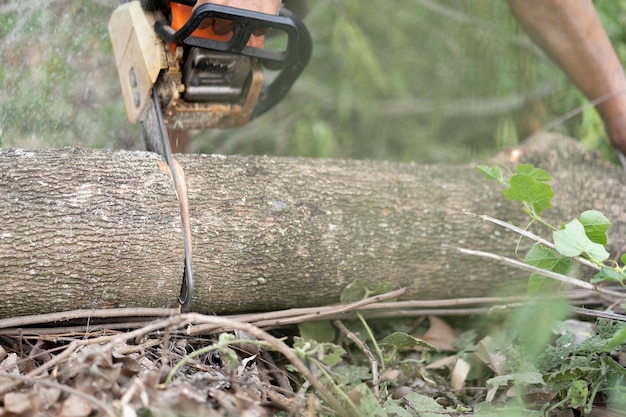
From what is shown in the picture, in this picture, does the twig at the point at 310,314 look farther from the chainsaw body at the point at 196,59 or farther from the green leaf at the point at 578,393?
the chainsaw body at the point at 196,59

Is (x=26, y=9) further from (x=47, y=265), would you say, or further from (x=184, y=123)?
(x=47, y=265)

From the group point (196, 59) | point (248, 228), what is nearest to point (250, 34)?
point (196, 59)

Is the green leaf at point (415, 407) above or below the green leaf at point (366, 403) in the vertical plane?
below

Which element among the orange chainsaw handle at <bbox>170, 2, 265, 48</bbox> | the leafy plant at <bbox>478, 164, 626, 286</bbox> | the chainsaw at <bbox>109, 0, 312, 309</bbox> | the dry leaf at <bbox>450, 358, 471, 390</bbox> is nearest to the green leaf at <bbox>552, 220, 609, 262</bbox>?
the leafy plant at <bbox>478, 164, 626, 286</bbox>

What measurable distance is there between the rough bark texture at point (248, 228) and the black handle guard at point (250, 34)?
0.31 metres

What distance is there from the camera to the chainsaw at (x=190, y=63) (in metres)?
1.68

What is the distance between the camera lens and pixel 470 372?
178 cm

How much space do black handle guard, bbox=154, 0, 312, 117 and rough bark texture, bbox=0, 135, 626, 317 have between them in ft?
1.01

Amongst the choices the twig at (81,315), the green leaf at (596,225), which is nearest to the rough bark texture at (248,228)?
the twig at (81,315)

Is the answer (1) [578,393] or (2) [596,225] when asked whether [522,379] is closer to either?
(1) [578,393]

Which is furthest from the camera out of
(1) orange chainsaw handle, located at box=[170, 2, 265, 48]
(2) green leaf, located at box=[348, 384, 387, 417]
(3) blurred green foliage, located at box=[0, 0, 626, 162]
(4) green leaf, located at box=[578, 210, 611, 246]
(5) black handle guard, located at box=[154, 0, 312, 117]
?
(3) blurred green foliage, located at box=[0, 0, 626, 162]

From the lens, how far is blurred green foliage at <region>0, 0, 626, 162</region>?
2.82 m

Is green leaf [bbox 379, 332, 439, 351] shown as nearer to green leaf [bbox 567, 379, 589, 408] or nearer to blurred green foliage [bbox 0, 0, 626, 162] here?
green leaf [bbox 567, 379, 589, 408]

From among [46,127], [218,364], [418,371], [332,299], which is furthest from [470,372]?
[46,127]
